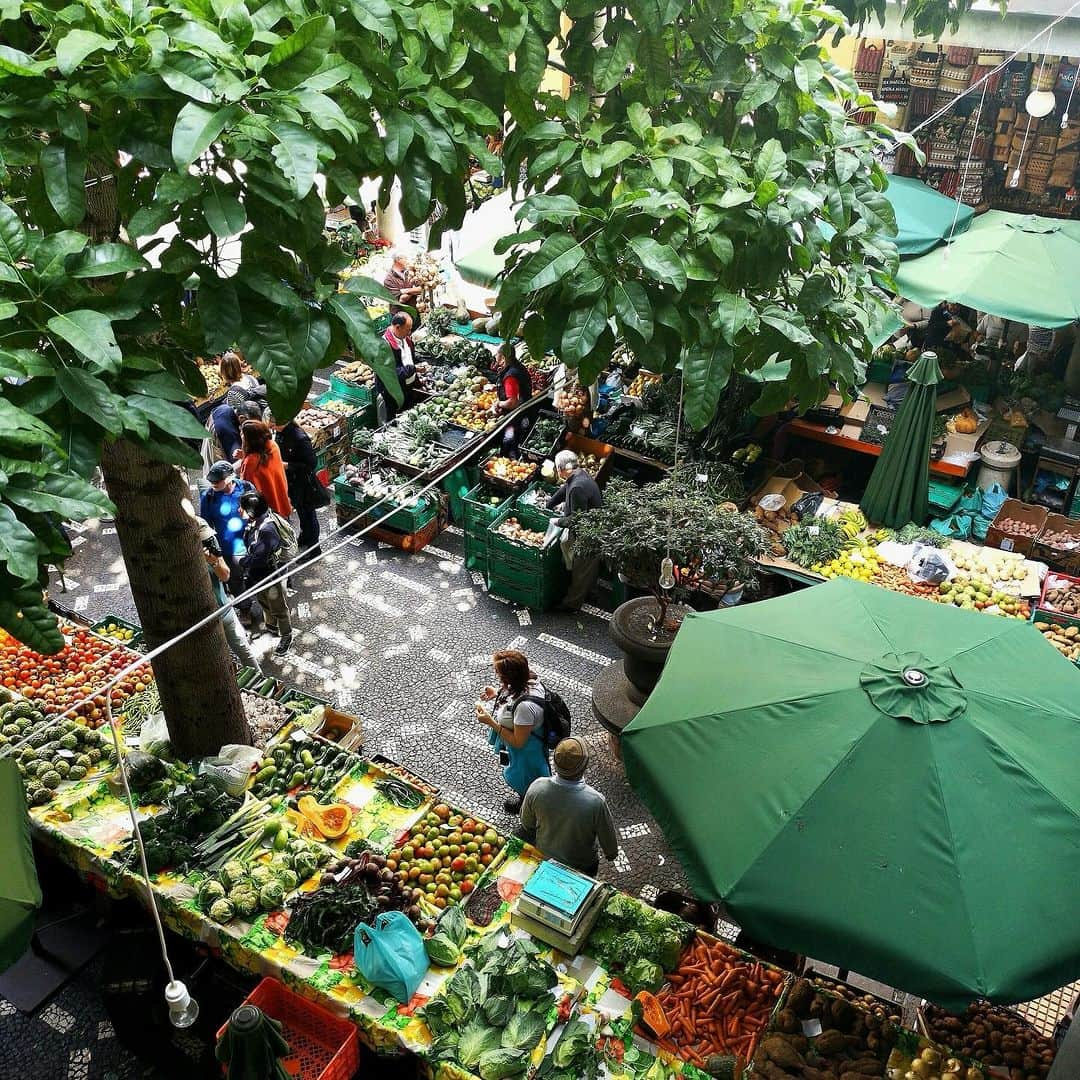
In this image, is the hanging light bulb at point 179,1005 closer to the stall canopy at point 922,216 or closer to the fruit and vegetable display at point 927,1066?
the fruit and vegetable display at point 927,1066

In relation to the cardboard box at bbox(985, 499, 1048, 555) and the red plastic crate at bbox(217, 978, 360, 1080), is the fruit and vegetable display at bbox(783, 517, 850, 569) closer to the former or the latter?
the cardboard box at bbox(985, 499, 1048, 555)

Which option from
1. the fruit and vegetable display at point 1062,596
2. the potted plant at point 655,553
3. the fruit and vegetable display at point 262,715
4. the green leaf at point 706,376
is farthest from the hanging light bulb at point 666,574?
the fruit and vegetable display at point 1062,596

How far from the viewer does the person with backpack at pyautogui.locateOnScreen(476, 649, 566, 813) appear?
560 cm

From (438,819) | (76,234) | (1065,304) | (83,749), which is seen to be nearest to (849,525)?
(1065,304)

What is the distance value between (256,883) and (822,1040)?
277 cm

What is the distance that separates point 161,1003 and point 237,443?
191 inches

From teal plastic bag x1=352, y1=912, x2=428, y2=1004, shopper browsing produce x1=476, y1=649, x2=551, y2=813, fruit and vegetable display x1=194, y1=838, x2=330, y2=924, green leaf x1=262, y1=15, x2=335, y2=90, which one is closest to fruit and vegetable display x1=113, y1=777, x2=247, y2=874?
fruit and vegetable display x1=194, y1=838, x2=330, y2=924

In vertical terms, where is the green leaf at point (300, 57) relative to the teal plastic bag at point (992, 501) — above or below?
above

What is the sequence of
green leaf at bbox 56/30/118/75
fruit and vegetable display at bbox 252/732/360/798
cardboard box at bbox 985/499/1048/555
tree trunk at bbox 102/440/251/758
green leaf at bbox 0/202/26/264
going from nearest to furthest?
green leaf at bbox 56/30/118/75, green leaf at bbox 0/202/26/264, tree trunk at bbox 102/440/251/758, fruit and vegetable display at bbox 252/732/360/798, cardboard box at bbox 985/499/1048/555

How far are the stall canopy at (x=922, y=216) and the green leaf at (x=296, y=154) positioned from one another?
22.3 feet

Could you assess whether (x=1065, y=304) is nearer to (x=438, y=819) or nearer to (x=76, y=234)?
(x=438, y=819)

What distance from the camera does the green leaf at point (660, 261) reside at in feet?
11.7

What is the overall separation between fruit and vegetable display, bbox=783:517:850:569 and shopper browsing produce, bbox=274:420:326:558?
3782mm

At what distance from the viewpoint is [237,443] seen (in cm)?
858
